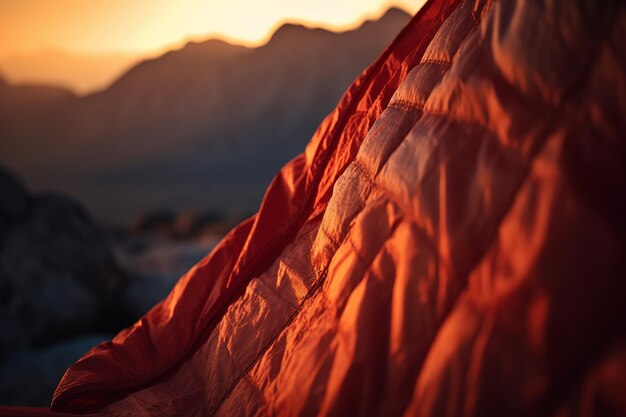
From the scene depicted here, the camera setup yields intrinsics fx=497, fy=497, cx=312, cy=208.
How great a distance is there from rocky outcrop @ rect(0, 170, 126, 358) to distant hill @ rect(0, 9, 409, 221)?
9484 millimetres

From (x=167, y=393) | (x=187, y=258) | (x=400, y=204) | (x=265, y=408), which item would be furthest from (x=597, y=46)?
(x=187, y=258)

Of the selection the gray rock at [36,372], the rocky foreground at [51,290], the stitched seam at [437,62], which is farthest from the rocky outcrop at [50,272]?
the stitched seam at [437,62]

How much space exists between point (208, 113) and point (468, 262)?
48.0ft

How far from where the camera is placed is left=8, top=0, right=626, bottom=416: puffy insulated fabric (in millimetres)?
365

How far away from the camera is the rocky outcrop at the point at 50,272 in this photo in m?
1.75

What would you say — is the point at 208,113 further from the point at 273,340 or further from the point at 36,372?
the point at 273,340

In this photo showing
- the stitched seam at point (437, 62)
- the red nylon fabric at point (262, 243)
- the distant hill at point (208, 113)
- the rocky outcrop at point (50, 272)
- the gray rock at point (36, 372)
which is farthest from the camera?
the distant hill at point (208, 113)

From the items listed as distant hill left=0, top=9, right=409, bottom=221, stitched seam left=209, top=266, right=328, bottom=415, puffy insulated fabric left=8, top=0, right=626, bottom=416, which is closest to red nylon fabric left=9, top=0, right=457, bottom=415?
puffy insulated fabric left=8, top=0, right=626, bottom=416

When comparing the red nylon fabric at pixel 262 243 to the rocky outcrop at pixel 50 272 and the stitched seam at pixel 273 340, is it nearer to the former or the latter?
the stitched seam at pixel 273 340

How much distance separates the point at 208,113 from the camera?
1445 cm

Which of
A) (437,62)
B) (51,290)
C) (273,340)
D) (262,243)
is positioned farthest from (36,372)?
(437,62)

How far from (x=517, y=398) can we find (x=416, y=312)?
0.12 m

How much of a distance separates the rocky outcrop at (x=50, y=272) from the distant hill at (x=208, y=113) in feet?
31.1

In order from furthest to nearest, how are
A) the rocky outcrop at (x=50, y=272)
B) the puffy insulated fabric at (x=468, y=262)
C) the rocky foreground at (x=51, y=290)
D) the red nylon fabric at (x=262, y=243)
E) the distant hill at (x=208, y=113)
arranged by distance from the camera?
the distant hill at (x=208, y=113)
the rocky outcrop at (x=50, y=272)
the rocky foreground at (x=51, y=290)
the red nylon fabric at (x=262, y=243)
the puffy insulated fabric at (x=468, y=262)
